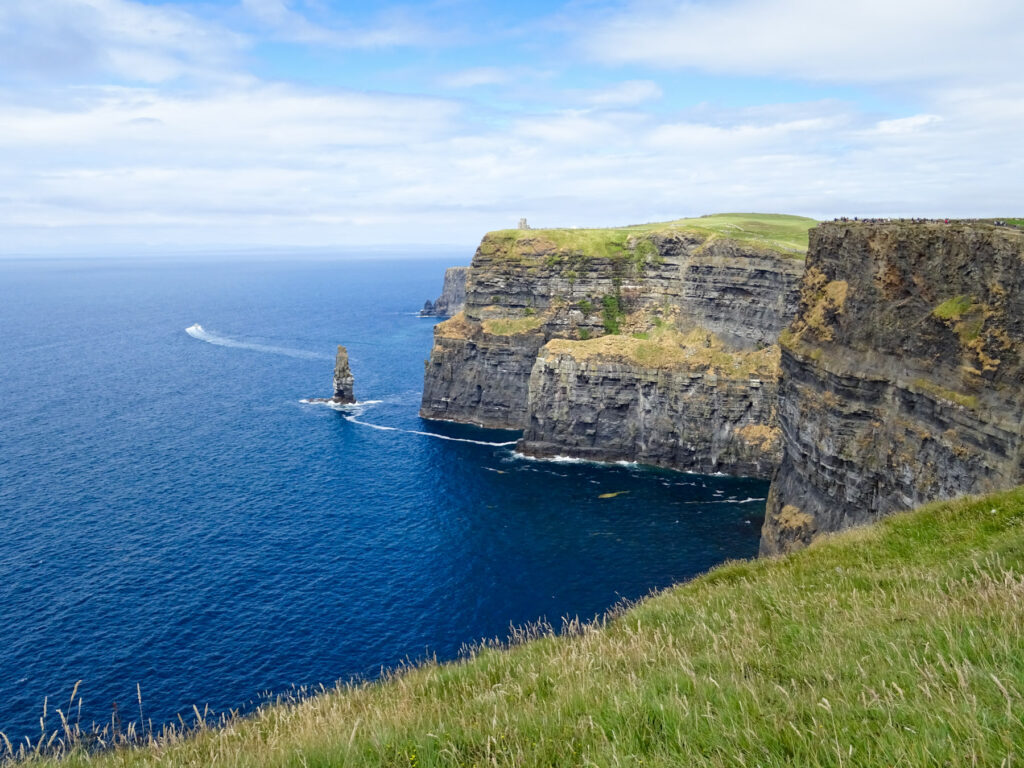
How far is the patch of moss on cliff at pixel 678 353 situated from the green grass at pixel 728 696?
2878 inches

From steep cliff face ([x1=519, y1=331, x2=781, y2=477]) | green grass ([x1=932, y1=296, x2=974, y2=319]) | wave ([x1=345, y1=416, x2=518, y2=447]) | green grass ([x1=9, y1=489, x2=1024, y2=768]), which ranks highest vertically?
green grass ([x1=932, y1=296, x2=974, y2=319])

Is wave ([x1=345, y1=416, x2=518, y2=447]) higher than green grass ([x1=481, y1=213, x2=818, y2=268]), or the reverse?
green grass ([x1=481, y1=213, x2=818, y2=268])

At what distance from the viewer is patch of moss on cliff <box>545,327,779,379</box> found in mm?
89188

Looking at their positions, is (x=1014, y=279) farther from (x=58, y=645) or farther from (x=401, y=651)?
(x=58, y=645)

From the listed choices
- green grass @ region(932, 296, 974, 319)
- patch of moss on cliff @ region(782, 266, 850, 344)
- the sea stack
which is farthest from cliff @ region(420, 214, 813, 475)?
green grass @ region(932, 296, 974, 319)

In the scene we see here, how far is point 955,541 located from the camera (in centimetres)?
2125

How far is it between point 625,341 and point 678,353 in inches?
319

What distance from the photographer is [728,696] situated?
947cm

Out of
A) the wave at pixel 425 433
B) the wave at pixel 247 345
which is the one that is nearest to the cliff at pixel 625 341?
the wave at pixel 425 433

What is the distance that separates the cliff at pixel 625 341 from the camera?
88.8 meters

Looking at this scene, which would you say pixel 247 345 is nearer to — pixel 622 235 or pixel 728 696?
pixel 622 235

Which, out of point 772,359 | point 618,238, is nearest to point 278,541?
point 772,359

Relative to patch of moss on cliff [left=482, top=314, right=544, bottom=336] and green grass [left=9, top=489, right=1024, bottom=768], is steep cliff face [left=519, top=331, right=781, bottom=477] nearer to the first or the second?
patch of moss on cliff [left=482, top=314, right=544, bottom=336]

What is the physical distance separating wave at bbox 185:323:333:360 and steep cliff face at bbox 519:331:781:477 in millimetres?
74720
